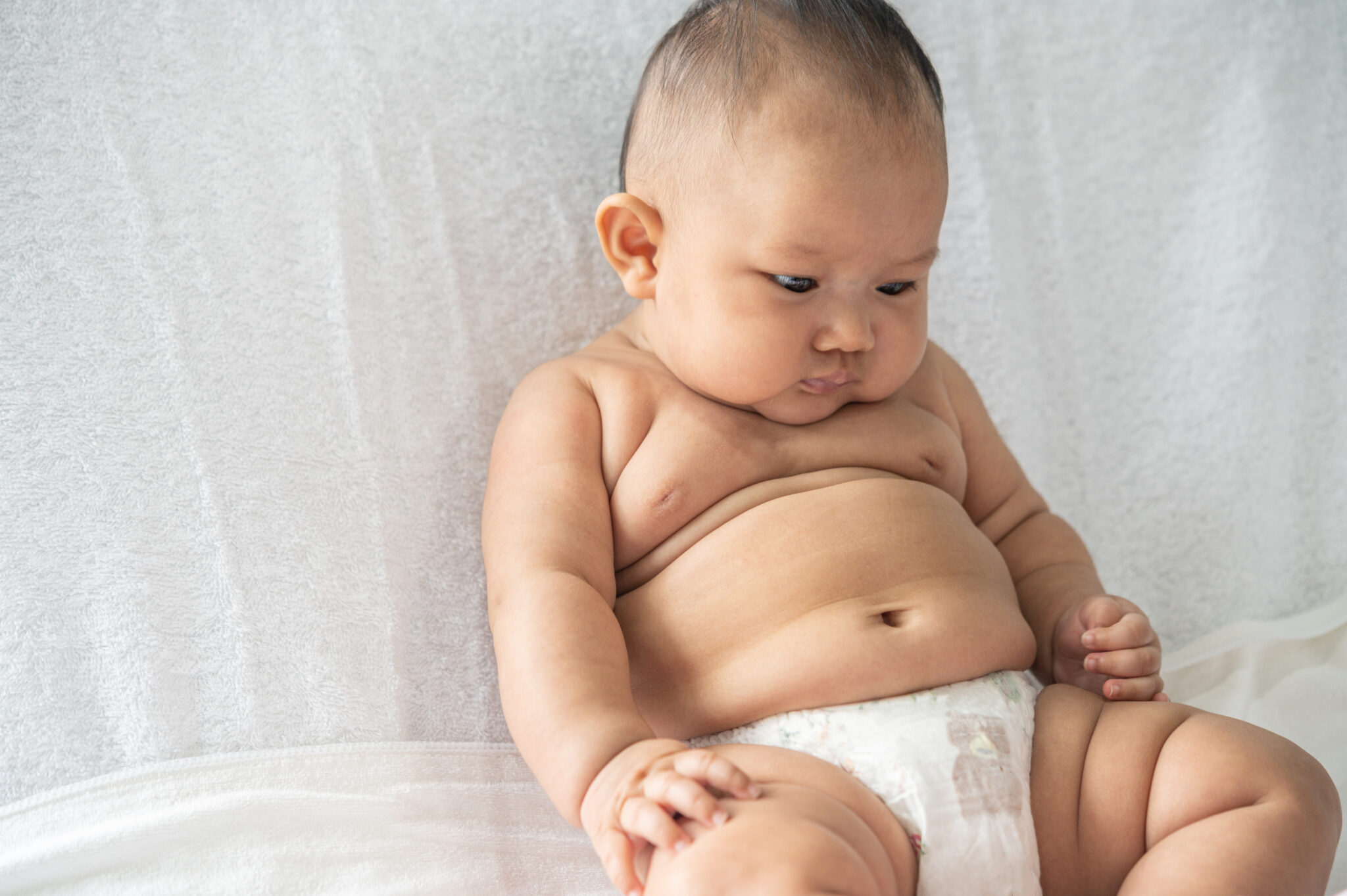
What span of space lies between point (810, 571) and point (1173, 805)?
37cm

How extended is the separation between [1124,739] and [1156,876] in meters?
0.15

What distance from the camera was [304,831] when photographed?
3.29ft

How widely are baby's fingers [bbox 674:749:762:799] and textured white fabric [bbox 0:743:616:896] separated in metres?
0.31

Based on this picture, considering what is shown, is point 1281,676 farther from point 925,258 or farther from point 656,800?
point 656,800

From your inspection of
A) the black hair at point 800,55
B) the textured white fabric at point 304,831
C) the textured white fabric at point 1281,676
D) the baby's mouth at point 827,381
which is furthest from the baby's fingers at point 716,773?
the textured white fabric at point 1281,676

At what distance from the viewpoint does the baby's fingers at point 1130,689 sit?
1.05 metres

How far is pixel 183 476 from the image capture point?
108 cm

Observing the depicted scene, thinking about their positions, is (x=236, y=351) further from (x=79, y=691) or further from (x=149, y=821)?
(x=149, y=821)

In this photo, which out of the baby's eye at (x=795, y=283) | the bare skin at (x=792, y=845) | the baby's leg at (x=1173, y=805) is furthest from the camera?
the baby's eye at (x=795, y=283)

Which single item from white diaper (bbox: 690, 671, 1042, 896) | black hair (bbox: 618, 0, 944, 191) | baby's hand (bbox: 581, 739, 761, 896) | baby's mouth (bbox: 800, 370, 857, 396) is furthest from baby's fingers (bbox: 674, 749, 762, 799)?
black hair (bbox: 618, 0, 944, 191)

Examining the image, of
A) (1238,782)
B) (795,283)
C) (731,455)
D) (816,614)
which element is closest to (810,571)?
(816,614)

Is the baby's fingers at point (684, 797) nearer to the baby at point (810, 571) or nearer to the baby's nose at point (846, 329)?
the baby at point (810, 571)

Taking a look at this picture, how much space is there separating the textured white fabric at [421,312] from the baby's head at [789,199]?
280 millimetres

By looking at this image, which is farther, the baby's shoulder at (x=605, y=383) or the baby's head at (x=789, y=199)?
the baby's shoulder at (x=605, y=383)
